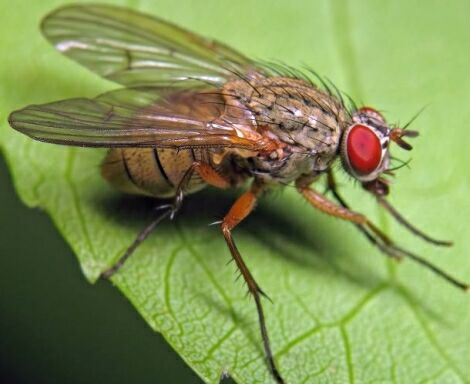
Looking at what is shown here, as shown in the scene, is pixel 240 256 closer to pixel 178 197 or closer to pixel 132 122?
pixel 178 197

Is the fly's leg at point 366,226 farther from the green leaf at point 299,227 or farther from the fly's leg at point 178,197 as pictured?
the fly's leg at point 178,197

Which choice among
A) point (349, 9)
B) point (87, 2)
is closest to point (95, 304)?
point (87, 2)

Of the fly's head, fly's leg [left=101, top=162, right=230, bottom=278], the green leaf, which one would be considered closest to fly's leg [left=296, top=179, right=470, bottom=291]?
the green leaf

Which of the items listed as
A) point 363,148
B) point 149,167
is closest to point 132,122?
point 149,167

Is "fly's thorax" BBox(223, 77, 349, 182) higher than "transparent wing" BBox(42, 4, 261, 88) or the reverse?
higher

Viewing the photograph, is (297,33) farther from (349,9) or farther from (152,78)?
(152,78)

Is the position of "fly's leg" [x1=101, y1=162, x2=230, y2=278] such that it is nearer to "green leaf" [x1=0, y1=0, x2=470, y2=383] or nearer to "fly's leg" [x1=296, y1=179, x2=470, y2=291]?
"green leaf" [x1=0, y1=0, x2=470, y2=383]
